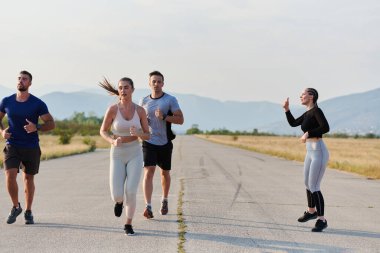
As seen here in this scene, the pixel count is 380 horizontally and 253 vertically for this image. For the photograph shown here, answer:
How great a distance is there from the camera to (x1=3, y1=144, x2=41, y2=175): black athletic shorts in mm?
7941

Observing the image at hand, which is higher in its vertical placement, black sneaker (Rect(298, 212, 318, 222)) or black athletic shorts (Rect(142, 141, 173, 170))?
black athletic shorts (Rect(142, 141, 173, 170))

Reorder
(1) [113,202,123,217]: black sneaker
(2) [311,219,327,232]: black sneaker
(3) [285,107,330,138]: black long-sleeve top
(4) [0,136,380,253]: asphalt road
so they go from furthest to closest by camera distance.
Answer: (3) [285,107,330,138]: black long-sleeve top, (2) [311,219,327,232]: black sneaker, (1) [113,202,123,217]: black sneaker, (4) [0,136,380,253]: asphalt road

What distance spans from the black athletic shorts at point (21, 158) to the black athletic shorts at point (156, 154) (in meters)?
1.61

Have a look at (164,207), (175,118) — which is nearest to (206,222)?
(164,207)

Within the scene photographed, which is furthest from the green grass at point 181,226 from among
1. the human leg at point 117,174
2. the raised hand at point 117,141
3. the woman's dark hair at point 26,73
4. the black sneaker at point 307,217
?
the woman's dark hair at point 26,73

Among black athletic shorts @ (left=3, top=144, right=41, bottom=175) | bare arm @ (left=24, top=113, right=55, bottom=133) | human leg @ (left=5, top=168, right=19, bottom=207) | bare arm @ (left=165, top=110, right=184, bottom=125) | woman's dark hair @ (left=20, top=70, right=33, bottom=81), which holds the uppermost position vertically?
woman's dark hair @ (left=20, top=70, right=33, bottom=81)

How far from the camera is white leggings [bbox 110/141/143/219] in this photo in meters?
7.16

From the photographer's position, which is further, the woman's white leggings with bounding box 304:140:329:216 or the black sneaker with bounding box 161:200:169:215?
the black sneaker with bounding box 161:200:169:215

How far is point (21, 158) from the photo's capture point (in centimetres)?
798

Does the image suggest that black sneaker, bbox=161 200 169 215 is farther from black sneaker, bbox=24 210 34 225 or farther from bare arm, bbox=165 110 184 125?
black sneaker, bbox=24 210 34 225

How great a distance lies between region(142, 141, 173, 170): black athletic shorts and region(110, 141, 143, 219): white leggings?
4.34 feet

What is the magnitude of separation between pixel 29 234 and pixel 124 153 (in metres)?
1.58

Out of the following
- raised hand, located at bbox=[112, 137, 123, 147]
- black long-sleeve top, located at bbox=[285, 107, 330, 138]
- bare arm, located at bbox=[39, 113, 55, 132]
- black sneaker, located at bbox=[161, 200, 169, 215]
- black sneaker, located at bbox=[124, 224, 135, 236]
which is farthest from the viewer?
black sneaker, located at bbox=[161, 200, 169, 215]

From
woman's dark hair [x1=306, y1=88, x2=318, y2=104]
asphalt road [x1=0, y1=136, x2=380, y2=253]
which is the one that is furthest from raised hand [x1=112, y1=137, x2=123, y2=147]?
woman's dark hair [x1=306, y1=88, x2=318, y2=104]
